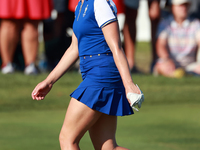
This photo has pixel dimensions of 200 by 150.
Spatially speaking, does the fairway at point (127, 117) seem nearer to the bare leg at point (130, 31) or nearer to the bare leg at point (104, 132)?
the bare leg at point (130, 31)

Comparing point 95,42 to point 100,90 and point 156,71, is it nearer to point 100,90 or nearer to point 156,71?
point 100,90

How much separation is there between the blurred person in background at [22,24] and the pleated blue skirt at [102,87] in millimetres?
4339

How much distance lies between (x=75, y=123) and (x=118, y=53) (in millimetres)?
536

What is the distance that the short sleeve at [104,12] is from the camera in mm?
2389

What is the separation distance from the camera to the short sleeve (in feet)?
7.84

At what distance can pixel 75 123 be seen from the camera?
250cm

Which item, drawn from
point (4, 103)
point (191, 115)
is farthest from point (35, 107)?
point (191, 115)

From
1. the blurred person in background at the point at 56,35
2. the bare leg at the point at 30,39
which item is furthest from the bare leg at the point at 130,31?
the bare leg at the point at 30,39

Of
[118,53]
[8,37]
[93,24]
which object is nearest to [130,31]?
[8,37]

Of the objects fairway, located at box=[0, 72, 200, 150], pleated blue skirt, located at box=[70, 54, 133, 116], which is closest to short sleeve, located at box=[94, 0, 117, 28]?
pleated blue skirt, located at box=[70, 54, 133, 116]

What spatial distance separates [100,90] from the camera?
2.48 meters

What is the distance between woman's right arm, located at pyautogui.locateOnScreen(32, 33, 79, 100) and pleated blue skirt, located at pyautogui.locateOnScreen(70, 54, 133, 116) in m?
0.24

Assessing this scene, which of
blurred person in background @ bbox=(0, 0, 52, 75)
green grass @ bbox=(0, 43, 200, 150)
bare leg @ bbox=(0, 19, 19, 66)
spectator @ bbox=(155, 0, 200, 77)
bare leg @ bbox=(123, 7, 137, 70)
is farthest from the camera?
spectator @ bbox=(155, 0, 200, 77)

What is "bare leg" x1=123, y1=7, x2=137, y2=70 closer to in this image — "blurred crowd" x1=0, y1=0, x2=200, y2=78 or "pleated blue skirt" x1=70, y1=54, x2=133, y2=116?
"blurred crowd" x1=0, y1=0, x2=200, y2=78
